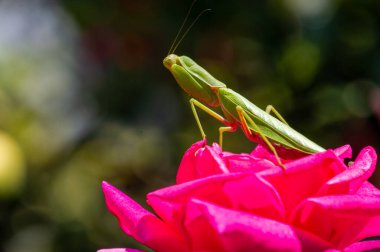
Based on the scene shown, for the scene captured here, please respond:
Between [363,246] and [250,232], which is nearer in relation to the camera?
[250,232]

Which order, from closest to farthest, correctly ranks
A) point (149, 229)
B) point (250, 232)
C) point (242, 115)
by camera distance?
1. point (250, 232)
2. point (149, 229)
3. point (242, 115)

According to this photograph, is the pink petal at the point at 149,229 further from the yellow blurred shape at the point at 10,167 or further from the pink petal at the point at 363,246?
the yellow blurred shape at the point at 10,167

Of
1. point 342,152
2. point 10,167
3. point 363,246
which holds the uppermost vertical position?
point 342,152

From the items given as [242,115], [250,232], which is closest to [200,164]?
[250,232]

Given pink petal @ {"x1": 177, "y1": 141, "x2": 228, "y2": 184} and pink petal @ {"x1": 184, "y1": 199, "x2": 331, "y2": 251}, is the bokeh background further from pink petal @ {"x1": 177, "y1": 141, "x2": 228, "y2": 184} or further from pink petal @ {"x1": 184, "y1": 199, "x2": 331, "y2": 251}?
pink petal @ {"x1": 184, "y1": 199, "x2": 331, "y2": 251}

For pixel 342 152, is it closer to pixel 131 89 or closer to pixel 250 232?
pixel 250 232

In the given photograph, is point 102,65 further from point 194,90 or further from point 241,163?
point 241,163
